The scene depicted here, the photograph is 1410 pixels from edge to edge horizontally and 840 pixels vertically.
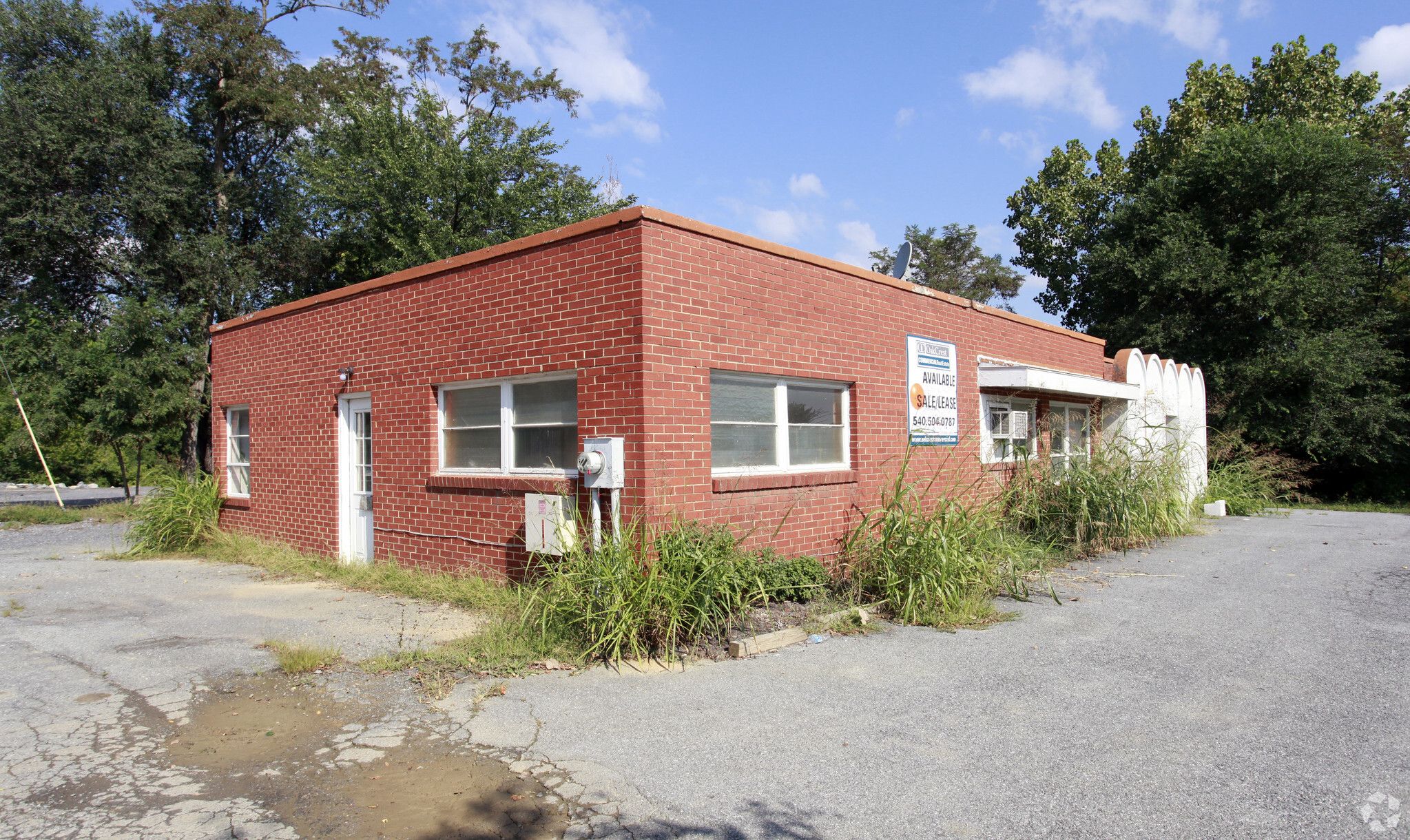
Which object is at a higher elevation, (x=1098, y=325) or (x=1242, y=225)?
(x=1242, y=225)

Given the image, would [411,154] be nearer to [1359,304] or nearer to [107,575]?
[107,575]

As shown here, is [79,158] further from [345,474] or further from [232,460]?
[345,474]

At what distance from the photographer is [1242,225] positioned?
73.6 ft

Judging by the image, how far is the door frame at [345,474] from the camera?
10.1 meters

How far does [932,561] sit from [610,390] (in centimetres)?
329

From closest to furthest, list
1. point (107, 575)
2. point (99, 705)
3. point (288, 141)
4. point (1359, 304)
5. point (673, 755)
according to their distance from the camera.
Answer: point (673, 755) < point (99, 705) < point (107, 575) < point (1359, 304) < point (288, 141)

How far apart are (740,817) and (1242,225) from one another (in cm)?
2511

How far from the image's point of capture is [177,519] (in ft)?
38.8

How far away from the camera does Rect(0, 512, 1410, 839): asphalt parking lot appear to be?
3.53m

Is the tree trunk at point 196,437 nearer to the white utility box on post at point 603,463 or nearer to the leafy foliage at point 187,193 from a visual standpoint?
the leafy foliage at point 187,193

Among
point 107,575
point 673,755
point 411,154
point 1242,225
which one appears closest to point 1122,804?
point 673,755

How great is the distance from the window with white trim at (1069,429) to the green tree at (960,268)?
89.3 feet

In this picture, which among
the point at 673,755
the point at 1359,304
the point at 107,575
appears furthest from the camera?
the point at 1359,304

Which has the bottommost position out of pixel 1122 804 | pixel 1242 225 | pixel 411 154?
pixel 1122 804
